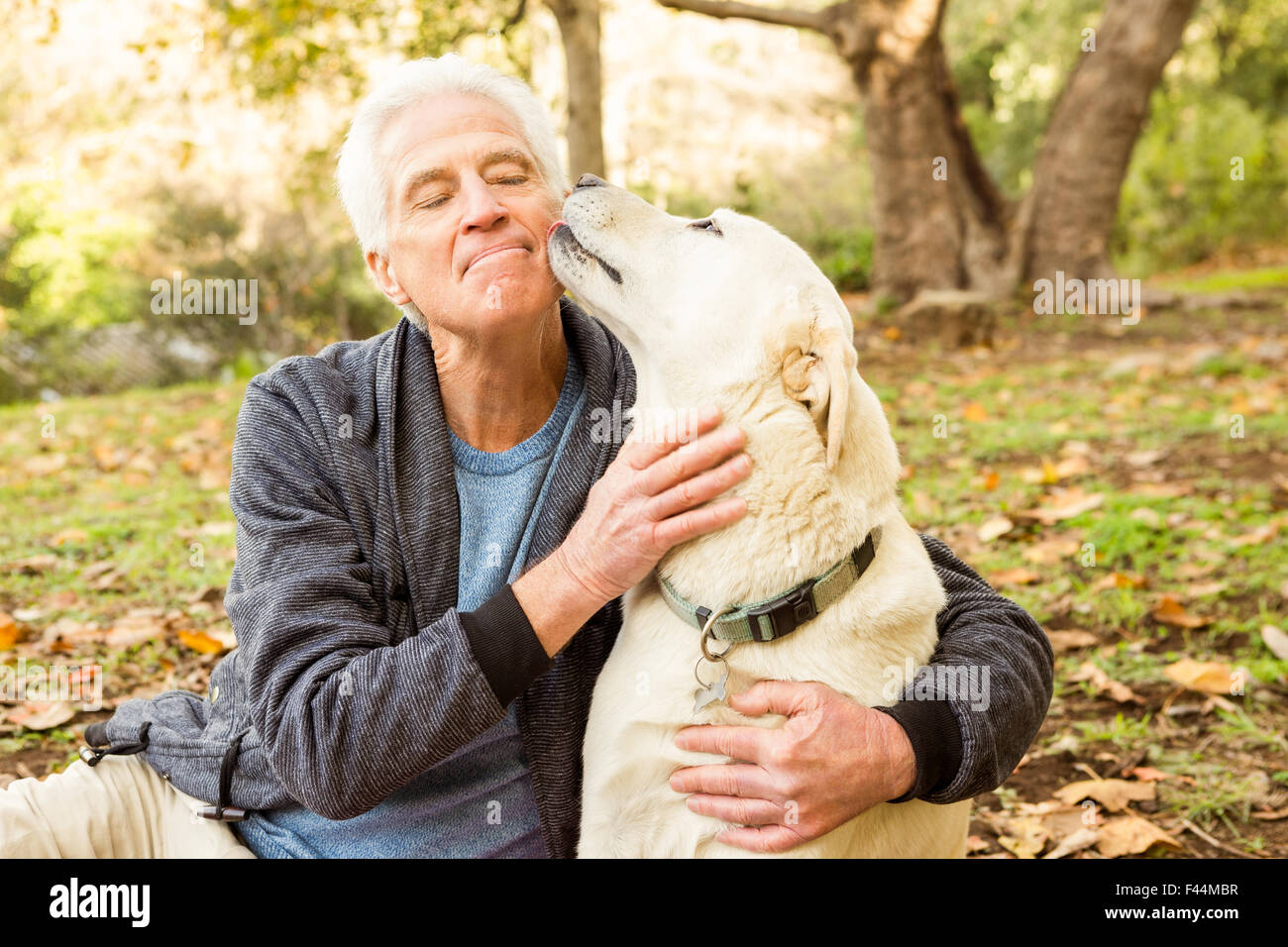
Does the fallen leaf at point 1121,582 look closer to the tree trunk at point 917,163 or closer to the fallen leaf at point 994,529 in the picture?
the fallen leaf at point 994,529

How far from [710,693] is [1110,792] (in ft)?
5.12

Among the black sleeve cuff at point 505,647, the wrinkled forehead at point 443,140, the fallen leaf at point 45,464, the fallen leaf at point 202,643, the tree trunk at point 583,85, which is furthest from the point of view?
the tree trunk at point 583,85

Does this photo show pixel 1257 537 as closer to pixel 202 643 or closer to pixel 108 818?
pixel 202 643

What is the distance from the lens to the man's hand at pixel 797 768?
72.2 inches

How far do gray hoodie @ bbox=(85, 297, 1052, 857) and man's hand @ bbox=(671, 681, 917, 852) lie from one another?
8 cm

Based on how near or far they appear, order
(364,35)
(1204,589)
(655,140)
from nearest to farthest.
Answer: (1204,589) < (364,35) < (655,140)

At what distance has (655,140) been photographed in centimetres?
1702

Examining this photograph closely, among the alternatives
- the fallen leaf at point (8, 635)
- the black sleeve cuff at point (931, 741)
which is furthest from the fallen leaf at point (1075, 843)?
the fallen leaf at point (8, 635)

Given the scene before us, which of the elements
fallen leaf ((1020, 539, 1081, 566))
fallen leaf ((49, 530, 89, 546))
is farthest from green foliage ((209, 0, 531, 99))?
fallen leaf ((1020, 539, 1081, 566))

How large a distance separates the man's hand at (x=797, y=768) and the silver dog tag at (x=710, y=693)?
3cm

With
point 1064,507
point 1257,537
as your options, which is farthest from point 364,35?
point 1257,537

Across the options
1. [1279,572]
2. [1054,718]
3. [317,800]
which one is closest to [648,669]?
[317,800]
